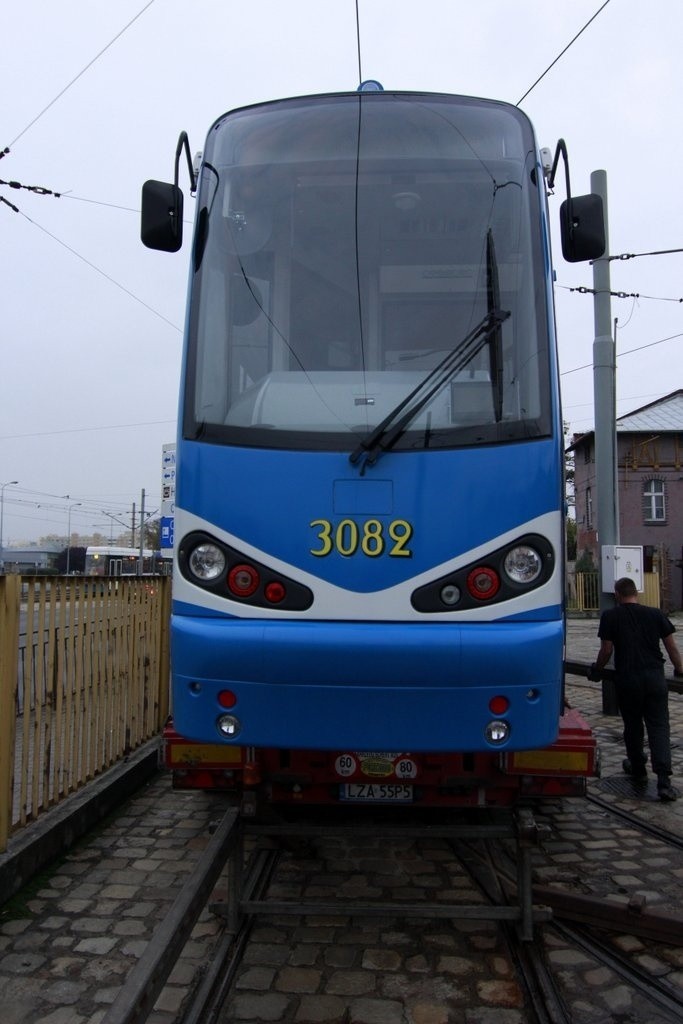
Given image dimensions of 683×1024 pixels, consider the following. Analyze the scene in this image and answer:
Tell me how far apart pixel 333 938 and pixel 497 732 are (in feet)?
4.86

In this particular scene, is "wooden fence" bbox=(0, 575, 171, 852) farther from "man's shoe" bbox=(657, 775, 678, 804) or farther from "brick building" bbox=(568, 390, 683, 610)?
"brick building" bbox=(568, 390, 683, 610)

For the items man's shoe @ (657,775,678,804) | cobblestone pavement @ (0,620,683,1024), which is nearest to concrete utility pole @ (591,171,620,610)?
man's shoe @ (657,775,678,804)

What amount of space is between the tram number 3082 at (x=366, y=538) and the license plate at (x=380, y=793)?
1.13 meters

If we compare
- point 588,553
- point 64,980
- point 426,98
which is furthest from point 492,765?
point 588,553

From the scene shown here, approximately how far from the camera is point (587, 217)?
427 cm

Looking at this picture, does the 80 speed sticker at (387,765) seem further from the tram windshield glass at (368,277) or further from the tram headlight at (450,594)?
the tram windshield glass at (368,277)

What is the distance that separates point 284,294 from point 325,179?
62 centimetres

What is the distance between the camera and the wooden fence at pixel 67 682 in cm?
437

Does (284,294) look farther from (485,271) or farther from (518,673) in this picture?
(518,673)

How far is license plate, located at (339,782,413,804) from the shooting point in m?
3.79

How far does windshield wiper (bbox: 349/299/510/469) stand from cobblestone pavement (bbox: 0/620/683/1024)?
2169 mm

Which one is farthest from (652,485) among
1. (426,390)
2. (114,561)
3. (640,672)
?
(426,390)

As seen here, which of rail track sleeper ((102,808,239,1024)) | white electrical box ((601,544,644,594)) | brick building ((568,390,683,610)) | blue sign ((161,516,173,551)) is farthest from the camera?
brick building ((568,390,683,610))

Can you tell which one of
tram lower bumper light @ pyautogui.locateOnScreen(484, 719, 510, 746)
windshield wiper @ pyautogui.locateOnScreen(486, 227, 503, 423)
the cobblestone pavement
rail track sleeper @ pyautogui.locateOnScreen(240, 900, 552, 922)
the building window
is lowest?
the cobblestone pavement
